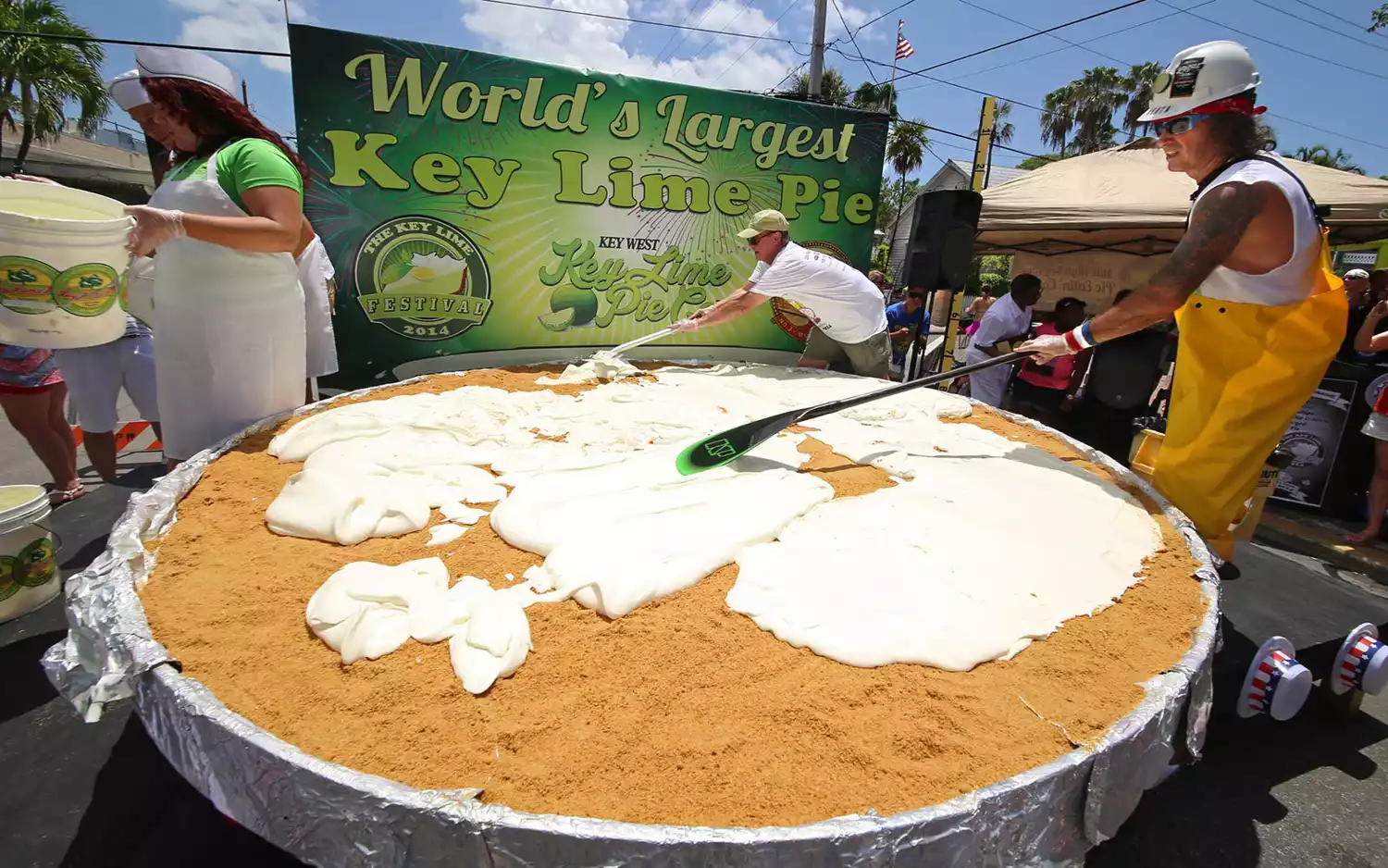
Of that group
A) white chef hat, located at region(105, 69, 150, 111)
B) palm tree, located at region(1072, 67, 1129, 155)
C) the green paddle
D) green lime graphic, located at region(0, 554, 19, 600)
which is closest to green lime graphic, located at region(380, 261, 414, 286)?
white chef hat, located at region(105, 69, 150, 111)

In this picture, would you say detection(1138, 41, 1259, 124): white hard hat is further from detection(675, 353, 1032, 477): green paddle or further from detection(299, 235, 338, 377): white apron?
detection(299, 235, 338, 377): white apron

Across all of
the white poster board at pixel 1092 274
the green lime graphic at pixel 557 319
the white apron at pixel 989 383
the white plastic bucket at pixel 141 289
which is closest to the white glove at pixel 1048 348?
the white apron at pixel 989 383

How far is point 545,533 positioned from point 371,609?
0.46m

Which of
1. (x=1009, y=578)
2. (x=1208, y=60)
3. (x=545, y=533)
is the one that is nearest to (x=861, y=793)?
(x=1009, y=578)

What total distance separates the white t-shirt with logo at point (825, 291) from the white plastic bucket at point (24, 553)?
133 inches

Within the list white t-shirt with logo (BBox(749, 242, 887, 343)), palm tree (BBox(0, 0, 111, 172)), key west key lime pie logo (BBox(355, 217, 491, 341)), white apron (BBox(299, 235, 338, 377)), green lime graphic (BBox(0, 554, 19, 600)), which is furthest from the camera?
palm tree (BBox(0, 0, 111, 172))

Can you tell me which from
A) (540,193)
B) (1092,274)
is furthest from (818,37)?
(540,193)

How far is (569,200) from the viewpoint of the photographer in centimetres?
454

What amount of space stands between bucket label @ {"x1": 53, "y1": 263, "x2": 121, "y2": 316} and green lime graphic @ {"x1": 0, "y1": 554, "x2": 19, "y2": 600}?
3.01 ft

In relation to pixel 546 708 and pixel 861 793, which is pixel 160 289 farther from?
pixel 861 793

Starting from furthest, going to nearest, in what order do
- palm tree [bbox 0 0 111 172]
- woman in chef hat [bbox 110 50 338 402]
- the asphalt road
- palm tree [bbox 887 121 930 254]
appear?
palm tree [bbox 887 121 930 254], palm tree [bbox 0 0 111 172], woman in chef hat [bbox 110 50 338 402], the asphalt road

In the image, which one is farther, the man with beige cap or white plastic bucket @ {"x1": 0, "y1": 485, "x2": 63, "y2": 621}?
the man with beige cap

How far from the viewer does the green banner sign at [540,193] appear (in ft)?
12.8

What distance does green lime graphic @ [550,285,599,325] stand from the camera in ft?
15.5
